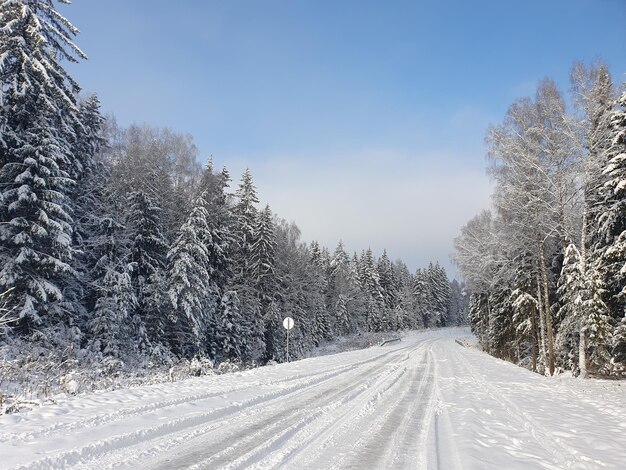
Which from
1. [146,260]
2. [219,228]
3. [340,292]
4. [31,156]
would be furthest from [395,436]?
[340,292]

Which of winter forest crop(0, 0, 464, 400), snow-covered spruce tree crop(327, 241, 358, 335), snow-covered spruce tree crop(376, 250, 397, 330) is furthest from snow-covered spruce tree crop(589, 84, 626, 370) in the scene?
snow-covered spruce tree crop(376, 250, 397, 330)

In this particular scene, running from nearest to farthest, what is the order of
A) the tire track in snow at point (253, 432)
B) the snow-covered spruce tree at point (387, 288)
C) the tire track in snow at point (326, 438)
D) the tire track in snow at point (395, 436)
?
1. the tire track in snow at point (253, 432)
2. the tire track in snow at point (326, 438)
3. the tire track in snow at point (395, 436)
4. the snow-covered spruce tree at point (387, 288)

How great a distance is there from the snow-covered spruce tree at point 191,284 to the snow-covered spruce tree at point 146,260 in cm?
95

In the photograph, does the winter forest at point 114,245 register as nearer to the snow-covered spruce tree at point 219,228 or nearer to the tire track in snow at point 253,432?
the snow-covered spruce tree at point 219,228

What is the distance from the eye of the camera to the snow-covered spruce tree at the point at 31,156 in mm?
15164

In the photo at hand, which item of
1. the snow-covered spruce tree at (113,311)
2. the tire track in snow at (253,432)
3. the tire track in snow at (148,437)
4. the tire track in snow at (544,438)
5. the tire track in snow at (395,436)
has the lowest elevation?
the tire track in snow at (544,438)

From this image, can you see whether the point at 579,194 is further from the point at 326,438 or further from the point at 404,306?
the point at 404,306

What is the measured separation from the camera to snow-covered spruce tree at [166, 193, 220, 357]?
79.9 feet

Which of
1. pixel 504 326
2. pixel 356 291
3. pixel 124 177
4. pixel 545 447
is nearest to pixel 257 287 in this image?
pixel 124 177

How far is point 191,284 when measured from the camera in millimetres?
24828

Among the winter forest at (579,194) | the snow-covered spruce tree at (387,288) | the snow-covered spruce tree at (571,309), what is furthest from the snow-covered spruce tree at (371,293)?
the winter forest at (579,194)

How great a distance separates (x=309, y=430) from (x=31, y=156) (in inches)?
628

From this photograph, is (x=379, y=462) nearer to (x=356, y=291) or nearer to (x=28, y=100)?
(x=28, y=100)

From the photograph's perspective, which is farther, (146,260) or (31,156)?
(146,260)
